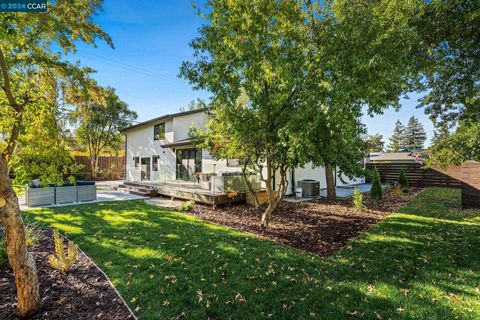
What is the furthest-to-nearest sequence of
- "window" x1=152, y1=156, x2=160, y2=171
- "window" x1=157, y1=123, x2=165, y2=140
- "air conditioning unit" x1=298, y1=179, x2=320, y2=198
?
"window" x1=152, y1=156, x2=160, y2=171 → "window" x1=157, y1=123, x2=165, y2=140 → "air conditioning unit" x1=298, y1=179, x2=320, y2=198

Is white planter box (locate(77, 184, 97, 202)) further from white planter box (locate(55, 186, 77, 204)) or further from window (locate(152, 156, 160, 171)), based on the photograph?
window (locate(152, 156, 160, 171))

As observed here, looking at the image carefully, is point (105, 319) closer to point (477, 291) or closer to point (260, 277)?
point (260, 277)

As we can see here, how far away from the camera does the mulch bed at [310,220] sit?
234 inches

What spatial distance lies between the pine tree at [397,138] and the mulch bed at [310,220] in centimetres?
5522

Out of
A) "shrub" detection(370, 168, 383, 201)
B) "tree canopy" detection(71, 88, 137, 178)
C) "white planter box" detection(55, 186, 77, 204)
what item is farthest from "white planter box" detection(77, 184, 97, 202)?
"shrub" detection(370, 168, 383, 201)

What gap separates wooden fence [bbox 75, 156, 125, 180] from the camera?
23484mm

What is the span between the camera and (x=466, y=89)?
27.1 feet

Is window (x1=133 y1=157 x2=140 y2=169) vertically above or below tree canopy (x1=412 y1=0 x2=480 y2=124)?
below

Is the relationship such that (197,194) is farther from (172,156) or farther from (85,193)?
(172,156)

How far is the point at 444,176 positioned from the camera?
1752cm

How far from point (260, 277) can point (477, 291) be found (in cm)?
313

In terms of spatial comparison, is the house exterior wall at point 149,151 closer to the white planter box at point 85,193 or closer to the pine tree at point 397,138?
the white planter box at point 85,193

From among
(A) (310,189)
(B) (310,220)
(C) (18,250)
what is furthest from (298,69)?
(A) (310,189)

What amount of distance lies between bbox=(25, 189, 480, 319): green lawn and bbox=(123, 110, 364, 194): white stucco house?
7.30 metres
